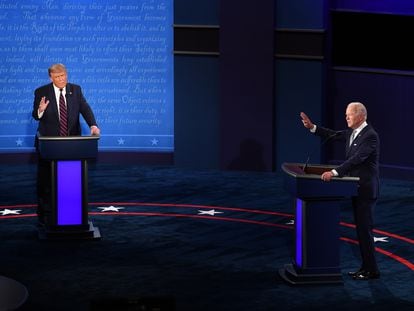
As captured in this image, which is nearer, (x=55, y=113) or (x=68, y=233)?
(x=68, y=233)

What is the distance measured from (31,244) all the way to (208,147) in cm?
494

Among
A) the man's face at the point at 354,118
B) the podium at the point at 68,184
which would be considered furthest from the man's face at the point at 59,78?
the man's face at the point at 354,118

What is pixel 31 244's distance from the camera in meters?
9.47

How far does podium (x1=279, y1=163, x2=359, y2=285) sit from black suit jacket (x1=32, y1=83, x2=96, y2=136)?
9.20 ft

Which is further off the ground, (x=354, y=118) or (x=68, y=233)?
(x=354, y=118)

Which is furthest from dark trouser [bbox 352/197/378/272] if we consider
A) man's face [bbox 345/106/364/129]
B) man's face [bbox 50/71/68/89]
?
man's face [bbox 50/71/68/89]

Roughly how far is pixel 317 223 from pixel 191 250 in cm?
171

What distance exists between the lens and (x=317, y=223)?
7.92 metres

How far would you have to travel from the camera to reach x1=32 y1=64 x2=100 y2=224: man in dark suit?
9.77 metres

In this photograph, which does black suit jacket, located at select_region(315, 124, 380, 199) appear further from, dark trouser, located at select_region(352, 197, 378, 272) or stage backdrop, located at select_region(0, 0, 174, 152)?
stage backdrop, located at select_region(0, 0, 174, 152)

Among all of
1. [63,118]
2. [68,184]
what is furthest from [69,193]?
[63,118]

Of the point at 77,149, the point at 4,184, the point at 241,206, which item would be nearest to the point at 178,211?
the point at 241,206

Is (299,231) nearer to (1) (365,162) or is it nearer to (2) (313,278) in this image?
(2) (313,278)

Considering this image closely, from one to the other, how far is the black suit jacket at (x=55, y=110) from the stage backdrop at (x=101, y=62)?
4.17 m
